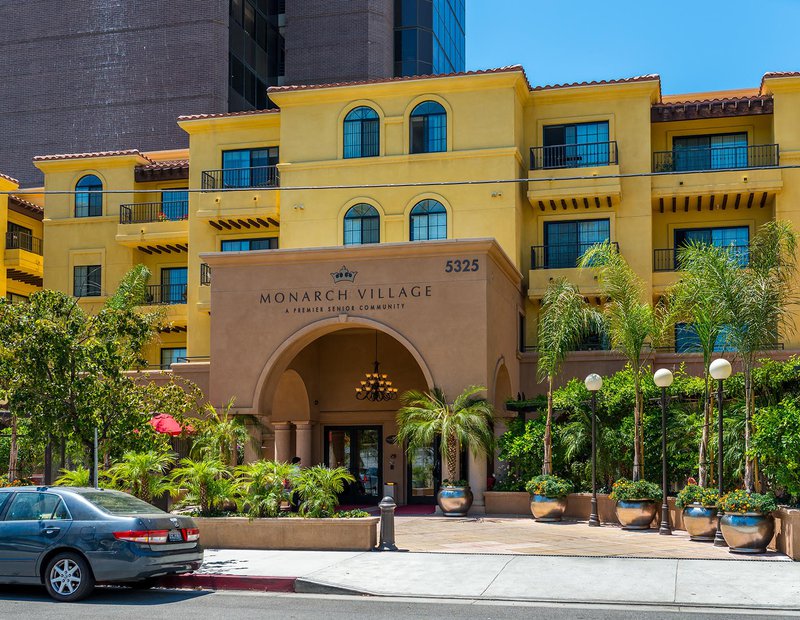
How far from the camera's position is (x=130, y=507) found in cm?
1534

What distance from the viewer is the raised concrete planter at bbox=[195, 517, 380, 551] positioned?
728 inches

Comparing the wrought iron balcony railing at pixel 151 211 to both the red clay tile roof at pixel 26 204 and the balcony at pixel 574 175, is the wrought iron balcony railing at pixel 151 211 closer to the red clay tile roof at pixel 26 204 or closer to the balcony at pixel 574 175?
the red clay tile roof at pixel 26 204

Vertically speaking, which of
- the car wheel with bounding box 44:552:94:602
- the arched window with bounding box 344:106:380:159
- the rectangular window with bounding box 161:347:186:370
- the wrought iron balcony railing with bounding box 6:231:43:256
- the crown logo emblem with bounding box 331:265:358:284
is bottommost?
the car wheel with bounding box 44:552:94:602

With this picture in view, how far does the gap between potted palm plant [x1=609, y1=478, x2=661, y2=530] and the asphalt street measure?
28.8 ft

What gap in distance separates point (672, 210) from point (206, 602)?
24.3 metres

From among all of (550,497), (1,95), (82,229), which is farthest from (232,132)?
(1,95)

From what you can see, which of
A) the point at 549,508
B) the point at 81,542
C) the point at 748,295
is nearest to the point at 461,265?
the point at 549,508

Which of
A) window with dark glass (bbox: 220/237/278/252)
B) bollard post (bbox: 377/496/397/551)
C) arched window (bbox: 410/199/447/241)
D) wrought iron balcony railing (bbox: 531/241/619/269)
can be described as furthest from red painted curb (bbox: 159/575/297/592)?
window with dark glass (bbox: 220/237/278/252)

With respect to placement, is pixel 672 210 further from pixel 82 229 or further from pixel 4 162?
pixel 4 162

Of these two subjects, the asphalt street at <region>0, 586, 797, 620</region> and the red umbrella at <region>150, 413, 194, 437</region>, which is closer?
the asphalt street at <region>0, 586, 797, 620</region>

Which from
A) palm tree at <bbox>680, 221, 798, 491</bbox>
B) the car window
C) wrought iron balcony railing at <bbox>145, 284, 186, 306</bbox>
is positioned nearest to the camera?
the car window

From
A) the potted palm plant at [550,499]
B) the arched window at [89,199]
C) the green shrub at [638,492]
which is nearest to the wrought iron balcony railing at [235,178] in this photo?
the arched window at [89,199]

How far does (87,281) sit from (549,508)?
22913 mm

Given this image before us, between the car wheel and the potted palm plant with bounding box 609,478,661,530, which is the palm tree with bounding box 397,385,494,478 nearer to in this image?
the potted palm plant with bounding box 609,478,661,530
